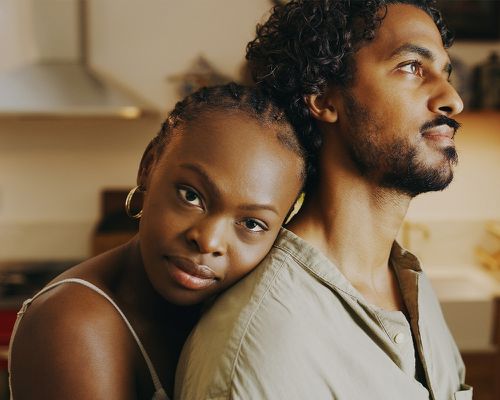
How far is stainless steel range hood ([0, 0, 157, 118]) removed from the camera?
2.70m

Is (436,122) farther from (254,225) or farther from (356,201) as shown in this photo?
(254,225)

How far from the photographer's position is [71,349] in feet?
2.67

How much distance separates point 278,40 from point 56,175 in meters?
2.30

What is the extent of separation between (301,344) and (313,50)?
0.51m

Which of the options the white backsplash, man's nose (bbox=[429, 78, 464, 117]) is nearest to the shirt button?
man's nose (bbox=[429, 78, 464, 117])

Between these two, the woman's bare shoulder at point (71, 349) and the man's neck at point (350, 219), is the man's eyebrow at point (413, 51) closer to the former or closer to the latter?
the man's neck at point (350, 219)

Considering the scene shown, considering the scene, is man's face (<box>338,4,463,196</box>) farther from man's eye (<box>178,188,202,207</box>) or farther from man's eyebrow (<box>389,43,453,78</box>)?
man's eye (<box>178,188,202,207</box>)

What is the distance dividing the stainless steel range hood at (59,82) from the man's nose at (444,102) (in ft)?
6.38

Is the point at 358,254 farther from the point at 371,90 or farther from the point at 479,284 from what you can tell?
the point at 479,284

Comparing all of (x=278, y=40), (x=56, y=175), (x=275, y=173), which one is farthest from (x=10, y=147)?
(x=275, y=173)

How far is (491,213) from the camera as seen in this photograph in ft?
10.8

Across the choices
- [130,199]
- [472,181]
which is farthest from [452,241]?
[130,199]

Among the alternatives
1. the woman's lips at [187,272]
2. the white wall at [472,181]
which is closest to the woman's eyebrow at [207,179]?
the woman's lips at [187,272]

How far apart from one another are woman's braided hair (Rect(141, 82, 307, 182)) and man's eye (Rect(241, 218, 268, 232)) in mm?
116
